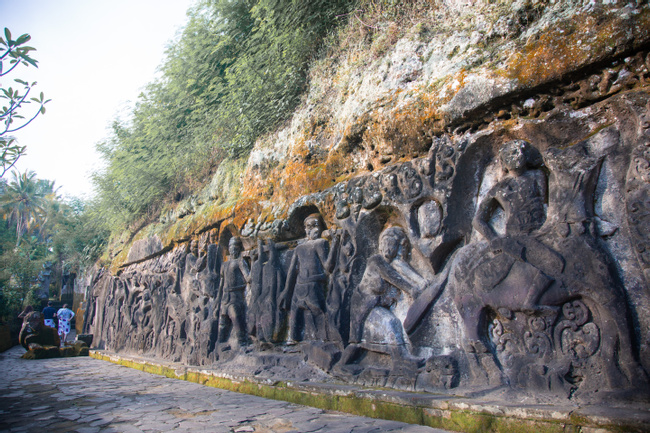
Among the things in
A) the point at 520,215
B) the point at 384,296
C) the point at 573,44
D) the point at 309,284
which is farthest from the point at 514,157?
the point at 309,284

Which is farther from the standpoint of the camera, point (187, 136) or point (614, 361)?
point (187, 136)

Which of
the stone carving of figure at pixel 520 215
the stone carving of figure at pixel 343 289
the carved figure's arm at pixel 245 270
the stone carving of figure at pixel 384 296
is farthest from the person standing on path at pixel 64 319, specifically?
the stone carving of figure at pixel 520 215

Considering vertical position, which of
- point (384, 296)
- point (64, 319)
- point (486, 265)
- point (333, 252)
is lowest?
point (64, 319)

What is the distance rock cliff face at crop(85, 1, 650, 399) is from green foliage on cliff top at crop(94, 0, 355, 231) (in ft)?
3.03

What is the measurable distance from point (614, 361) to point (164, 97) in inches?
425

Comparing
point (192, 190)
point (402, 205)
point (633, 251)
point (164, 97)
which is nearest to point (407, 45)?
point (402, 205)

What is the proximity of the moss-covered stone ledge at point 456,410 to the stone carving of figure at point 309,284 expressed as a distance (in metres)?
0.67

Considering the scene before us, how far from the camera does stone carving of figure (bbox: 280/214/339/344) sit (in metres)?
4.70

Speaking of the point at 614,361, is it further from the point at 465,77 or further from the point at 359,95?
the point at 359,95

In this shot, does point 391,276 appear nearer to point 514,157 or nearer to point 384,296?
point 384,296

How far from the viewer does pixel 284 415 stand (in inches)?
144

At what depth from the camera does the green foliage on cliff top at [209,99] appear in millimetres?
6582

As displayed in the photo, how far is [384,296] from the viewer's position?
4.03 meters

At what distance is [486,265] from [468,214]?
0.53 meters
